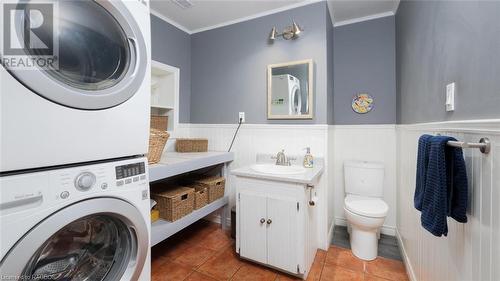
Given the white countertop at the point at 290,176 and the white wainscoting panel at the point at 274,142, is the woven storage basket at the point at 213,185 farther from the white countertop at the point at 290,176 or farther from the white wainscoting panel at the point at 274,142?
the white countertop at the point at 290,176

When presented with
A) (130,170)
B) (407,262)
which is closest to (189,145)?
(130,170)

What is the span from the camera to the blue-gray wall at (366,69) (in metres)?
2.25

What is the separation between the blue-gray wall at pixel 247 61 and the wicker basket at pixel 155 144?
966mm

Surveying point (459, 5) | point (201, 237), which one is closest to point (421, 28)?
point (459, 5)

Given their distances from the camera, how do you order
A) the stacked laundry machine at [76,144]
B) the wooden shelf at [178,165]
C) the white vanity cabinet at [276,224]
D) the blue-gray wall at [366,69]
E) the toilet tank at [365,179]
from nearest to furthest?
the stacked laundry machine at [76,144]
the wooden shelf at [178,165]
the white vanity cabinet at [276,224]
the toilet tank at [365,179]
the blue-gray wall at [366,69]

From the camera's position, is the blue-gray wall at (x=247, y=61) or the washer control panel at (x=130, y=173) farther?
the blue-gray wall at (x=247, y=61)

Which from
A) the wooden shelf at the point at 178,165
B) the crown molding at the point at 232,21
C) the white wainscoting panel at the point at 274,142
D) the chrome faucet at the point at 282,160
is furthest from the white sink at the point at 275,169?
the crown molding at the point at 232,21

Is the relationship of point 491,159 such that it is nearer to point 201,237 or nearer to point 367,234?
point 367,234

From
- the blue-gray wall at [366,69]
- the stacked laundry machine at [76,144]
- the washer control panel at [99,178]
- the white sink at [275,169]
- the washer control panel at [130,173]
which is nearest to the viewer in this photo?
the stacked laundry machine at [76,144]

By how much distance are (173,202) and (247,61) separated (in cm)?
158

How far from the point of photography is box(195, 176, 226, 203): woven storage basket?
7.00 ft

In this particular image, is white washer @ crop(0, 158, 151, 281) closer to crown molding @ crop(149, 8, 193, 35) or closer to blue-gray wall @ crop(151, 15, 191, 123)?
blue-gray wall @ crop(151, 15, 191, 123)

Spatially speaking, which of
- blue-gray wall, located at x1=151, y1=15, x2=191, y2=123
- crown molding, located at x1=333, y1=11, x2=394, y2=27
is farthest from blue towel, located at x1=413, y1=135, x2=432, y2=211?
blue-gray wall, located at x1=151, y1=15, x2=191, y2=123

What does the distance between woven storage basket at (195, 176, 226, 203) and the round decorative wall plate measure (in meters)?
1.61
